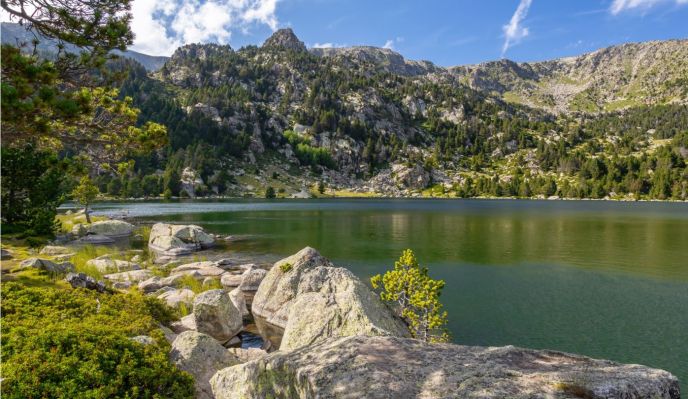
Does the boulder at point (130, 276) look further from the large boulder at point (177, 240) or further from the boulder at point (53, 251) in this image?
the large boulder at point (177, 240)

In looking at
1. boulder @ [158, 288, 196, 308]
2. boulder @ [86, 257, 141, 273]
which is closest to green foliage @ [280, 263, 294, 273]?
boulder @ [158, 288, 196, 308]

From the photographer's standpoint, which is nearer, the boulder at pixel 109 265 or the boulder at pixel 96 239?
the boulder at pixel 109 265

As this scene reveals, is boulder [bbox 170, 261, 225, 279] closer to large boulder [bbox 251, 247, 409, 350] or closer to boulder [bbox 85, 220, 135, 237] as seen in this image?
large boulder [bbox 251, 247, 409, 350]

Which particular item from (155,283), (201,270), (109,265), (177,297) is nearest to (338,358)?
(177,297)

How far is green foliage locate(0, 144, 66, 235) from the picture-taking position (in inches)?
1267

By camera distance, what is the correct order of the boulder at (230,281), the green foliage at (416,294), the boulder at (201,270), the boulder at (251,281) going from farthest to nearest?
the boulder at (201,270) → the boulder at (230,281) → the boulder at (251,281) → the green foliage at (416,294)

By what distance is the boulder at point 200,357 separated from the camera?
48.7ft

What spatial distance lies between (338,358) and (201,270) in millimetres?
39685

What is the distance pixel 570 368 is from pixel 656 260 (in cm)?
6208

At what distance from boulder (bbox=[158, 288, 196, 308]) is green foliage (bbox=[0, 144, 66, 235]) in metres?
12.9

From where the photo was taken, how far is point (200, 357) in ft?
51.0

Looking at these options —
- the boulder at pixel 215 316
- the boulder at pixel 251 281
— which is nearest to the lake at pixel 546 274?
the boulder at pixel 251 281

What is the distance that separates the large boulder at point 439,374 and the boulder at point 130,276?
30.9 meters

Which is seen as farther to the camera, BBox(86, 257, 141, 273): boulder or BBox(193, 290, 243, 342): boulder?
BBox(86, 257, 141, 273): boulder
